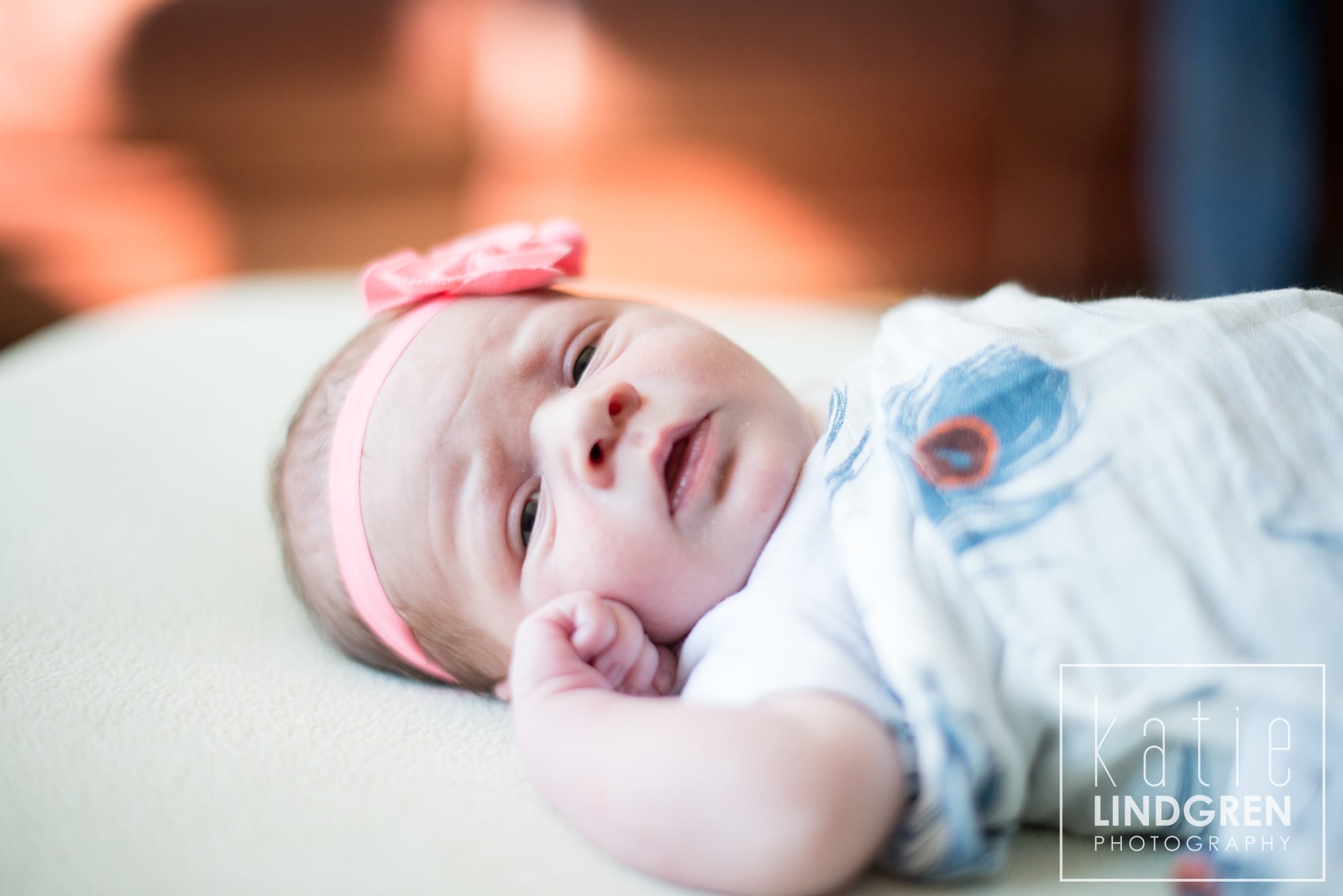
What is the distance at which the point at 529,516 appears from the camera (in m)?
0.88

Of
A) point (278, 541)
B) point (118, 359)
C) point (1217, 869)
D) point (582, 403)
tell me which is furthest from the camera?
point (118, 359)

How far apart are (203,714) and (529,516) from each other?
10.9 inches

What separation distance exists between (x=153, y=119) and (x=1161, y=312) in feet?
7.37

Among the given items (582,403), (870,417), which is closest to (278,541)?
(582,403)

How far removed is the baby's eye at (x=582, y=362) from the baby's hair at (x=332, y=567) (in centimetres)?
19

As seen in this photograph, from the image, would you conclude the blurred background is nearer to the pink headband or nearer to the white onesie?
the pink headband

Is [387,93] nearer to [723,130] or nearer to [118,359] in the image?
[723,130]

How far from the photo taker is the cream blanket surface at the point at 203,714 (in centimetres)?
65

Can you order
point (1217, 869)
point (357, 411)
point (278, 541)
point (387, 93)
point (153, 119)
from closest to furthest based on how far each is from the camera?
point (1217, 869) → point (357, 411) → point (278, 541) → point (153, 119) → point (387, 93)

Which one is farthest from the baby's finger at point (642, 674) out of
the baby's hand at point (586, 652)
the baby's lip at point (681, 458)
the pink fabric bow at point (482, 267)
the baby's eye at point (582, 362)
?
the pink fabric bow at point (482, 267)

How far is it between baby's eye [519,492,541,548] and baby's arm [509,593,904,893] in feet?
0.62

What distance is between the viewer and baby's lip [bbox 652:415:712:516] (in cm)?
83

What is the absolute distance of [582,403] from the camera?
0.82m

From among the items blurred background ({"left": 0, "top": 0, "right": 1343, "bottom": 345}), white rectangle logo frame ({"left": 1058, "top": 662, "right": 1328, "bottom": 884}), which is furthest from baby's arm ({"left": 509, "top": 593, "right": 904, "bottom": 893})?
blurred background ({"left": 0, "top": 0, "right": 1343, "bottom": 345})
